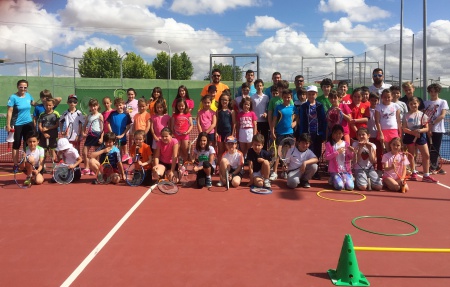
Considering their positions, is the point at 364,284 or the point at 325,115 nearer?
the point at 364,284

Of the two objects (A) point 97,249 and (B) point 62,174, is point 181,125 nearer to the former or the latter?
(B) point 62,174

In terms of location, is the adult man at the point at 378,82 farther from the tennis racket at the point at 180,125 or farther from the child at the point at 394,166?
the tennis racket at the point at 180,125

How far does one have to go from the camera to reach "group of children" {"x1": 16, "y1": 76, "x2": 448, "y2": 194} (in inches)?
252

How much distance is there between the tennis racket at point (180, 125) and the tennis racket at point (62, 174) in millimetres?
1998

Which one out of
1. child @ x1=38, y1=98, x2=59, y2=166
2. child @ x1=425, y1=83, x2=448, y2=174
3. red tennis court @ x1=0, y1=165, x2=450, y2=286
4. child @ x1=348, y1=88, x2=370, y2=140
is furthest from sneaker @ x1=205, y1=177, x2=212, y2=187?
child @ x1=425, y1=83, x2=448, y2=174

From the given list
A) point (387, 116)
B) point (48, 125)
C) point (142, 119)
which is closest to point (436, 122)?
point (387, 116)

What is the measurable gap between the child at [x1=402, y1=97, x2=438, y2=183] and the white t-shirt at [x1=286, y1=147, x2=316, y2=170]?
2.03 meters

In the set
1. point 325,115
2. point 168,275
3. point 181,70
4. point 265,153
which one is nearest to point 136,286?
point 168,275

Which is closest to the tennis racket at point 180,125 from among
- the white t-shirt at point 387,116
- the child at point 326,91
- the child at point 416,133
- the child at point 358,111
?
the child at point 326,91

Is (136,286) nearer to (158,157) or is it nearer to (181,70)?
(158,157)

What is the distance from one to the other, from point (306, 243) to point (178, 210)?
1.86 meters

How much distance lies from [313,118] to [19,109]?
5.69 m

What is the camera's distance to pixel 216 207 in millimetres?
5184

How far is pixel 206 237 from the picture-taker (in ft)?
13.2
